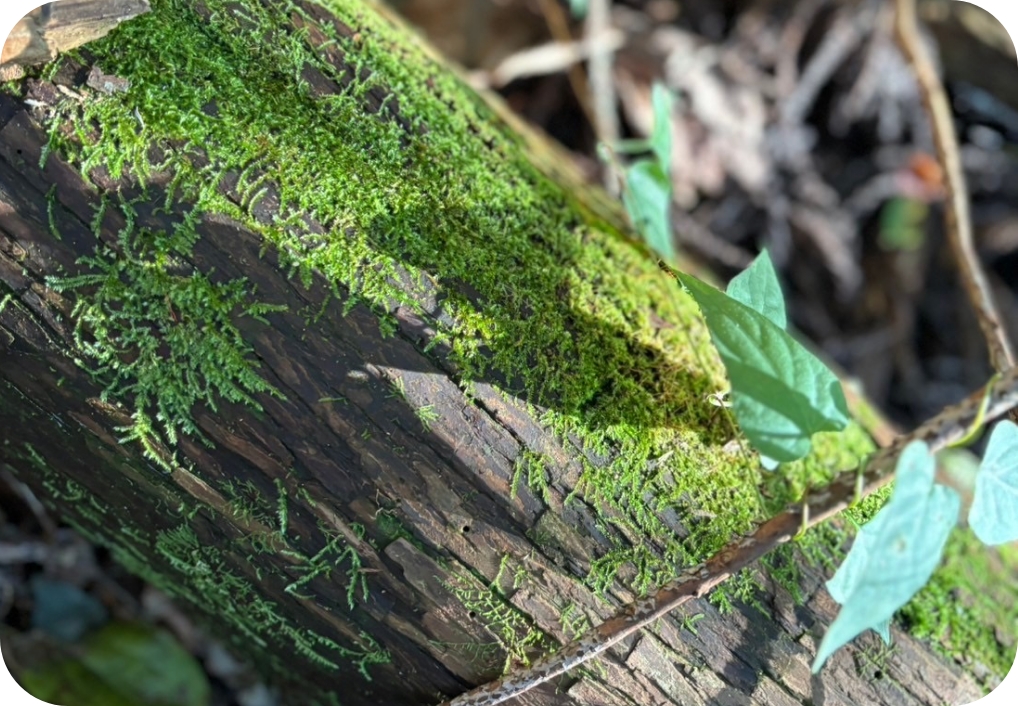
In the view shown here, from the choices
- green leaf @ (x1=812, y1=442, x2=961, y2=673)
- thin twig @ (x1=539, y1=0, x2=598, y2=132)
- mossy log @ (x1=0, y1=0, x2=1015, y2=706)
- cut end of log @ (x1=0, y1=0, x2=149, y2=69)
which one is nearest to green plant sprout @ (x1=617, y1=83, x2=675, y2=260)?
mossy log @ (x1=0, y1=0, x2=1015, y2=706)

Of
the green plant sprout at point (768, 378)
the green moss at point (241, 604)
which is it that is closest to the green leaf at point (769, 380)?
the green plant sprout at point (768, 378)

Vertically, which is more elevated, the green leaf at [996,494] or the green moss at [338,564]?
the green leaf at [996,494]

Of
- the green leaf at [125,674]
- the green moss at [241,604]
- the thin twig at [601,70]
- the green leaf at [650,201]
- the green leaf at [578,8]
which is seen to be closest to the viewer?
the green moss at [241,604]

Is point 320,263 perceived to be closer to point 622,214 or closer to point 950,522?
point 622,214

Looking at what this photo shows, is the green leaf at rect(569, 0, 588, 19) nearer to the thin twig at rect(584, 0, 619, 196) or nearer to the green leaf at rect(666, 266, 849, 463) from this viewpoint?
the thin twig at rect(584, 0, 619, 196)

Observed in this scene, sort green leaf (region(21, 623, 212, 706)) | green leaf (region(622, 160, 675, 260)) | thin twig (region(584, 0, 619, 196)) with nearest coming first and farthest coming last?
green leaf (region(622, 160, 675, 260)) → green leaf (region(21, 623, 212, 706)) → thin twig (region(584, 0, 619, 196))

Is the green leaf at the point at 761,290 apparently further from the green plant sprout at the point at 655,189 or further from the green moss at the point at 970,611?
→ the green moss at the point at 970,611

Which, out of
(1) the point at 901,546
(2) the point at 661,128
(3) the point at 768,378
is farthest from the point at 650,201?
(1) the point at 901,546
